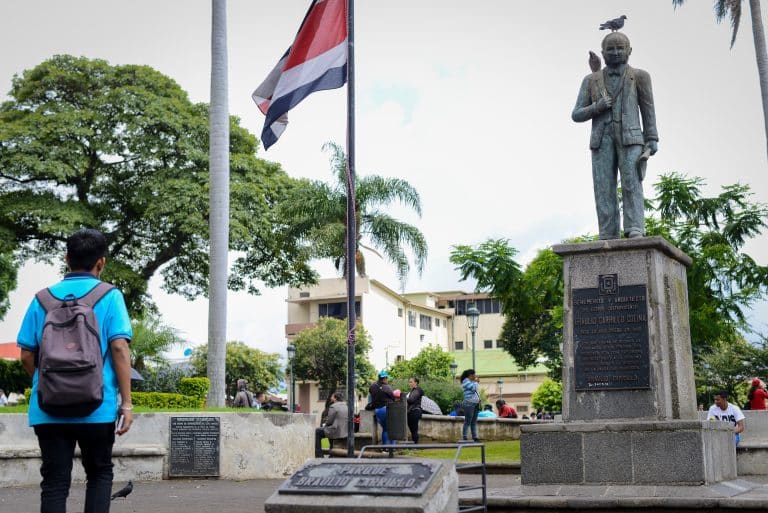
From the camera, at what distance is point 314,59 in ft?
45.2

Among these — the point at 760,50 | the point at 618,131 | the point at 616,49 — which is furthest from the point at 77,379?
the point at 760,50

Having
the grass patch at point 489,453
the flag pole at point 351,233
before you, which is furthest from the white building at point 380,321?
the flag pole at point 351,233

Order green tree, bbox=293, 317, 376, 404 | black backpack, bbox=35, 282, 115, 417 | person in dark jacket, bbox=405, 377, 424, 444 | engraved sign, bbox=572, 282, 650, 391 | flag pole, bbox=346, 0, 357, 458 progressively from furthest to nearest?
green tree, bbox=293, 317, 376, 404
person in dark jacket, bbox=405, 377, 424, 444
flag pole, bbox=346, 0, 357, 458
engraved sign, bbox=572, 282, 650, 391
black backpack, bbox=35, 282, 115, 417

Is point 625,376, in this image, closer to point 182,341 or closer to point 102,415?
point 102,415

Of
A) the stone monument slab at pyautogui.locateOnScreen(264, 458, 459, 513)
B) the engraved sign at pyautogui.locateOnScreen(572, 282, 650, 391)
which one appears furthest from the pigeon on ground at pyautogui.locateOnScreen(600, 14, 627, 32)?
the stone monument slab at pyautogui.locateOnScreen(264, 458, 459, 513)

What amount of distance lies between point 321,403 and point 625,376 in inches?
2324

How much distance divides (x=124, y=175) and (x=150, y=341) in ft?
44.6

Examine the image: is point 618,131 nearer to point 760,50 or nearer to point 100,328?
point 100,328

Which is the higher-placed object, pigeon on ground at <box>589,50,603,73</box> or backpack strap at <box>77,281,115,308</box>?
pigeon on ground at <box>589,50,603,73</box>

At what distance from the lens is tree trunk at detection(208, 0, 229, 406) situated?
18.2 metres

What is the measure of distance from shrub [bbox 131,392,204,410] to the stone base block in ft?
26.0

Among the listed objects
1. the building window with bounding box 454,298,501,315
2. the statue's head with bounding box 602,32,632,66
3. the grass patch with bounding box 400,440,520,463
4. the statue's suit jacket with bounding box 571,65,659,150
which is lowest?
the grass patch with bounding box 400,440,520,463

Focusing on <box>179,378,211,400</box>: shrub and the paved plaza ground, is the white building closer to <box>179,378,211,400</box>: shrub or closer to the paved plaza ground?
<box>179,378,211,400</box>: shrub

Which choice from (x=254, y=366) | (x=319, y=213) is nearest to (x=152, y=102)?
(x=319, y=213)
